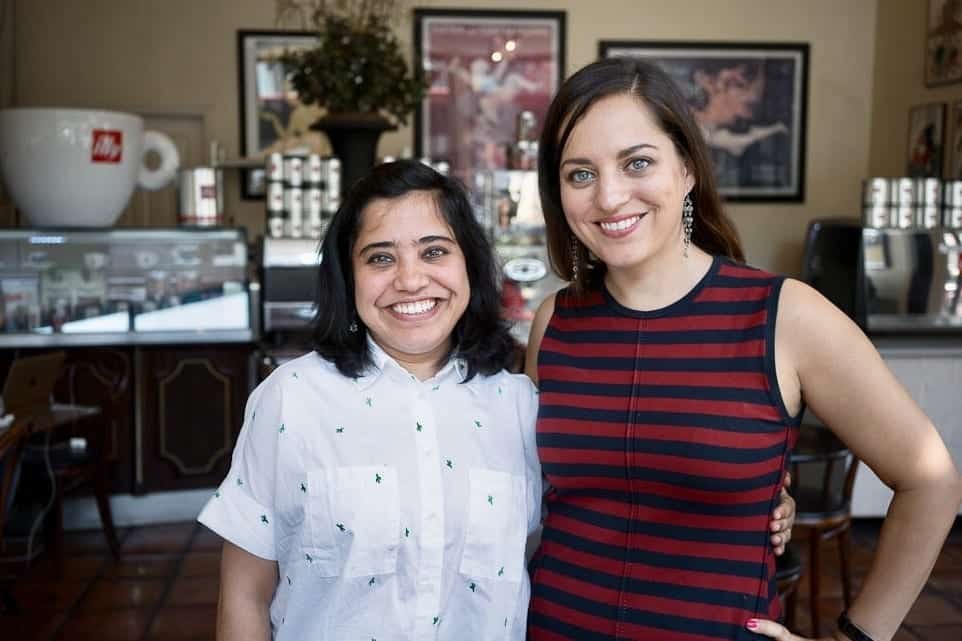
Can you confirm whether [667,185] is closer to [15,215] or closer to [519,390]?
[519,390]

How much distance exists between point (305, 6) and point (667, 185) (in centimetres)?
506

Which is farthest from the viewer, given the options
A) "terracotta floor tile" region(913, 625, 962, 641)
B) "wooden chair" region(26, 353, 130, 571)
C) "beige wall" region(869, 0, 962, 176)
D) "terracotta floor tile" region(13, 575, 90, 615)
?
"beige wall" region(869, 0, 962, 176)

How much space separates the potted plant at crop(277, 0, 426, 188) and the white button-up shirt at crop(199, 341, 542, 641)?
281 centimetres

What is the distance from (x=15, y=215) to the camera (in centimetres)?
560

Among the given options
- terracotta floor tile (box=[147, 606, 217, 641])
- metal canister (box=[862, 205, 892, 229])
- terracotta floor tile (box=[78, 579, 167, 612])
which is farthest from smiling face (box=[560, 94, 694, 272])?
metal canister (box=[862, 205, 892, 229])

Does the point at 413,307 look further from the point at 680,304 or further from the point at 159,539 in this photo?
the point at 159,539

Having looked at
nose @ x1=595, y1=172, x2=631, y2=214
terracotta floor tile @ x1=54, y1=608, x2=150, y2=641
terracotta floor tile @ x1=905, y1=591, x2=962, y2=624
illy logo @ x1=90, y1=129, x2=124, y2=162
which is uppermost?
illy logo @ x1=90, y1=129, x2=124, y2=162

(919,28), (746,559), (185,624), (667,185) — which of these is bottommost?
(185,624)

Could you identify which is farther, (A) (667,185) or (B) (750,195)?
(B) (750,195)

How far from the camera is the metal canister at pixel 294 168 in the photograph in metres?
4.43

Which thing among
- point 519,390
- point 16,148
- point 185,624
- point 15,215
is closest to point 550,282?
point 185,624

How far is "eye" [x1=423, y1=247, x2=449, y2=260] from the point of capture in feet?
4.83

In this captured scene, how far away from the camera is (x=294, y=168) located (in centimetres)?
444

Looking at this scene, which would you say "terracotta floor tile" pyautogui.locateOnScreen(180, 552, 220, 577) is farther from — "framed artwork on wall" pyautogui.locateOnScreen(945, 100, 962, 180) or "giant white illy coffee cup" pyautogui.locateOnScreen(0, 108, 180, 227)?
"framed artwork on wall" pyautogui.locateOnScreen(945, 100, 962, 180)
